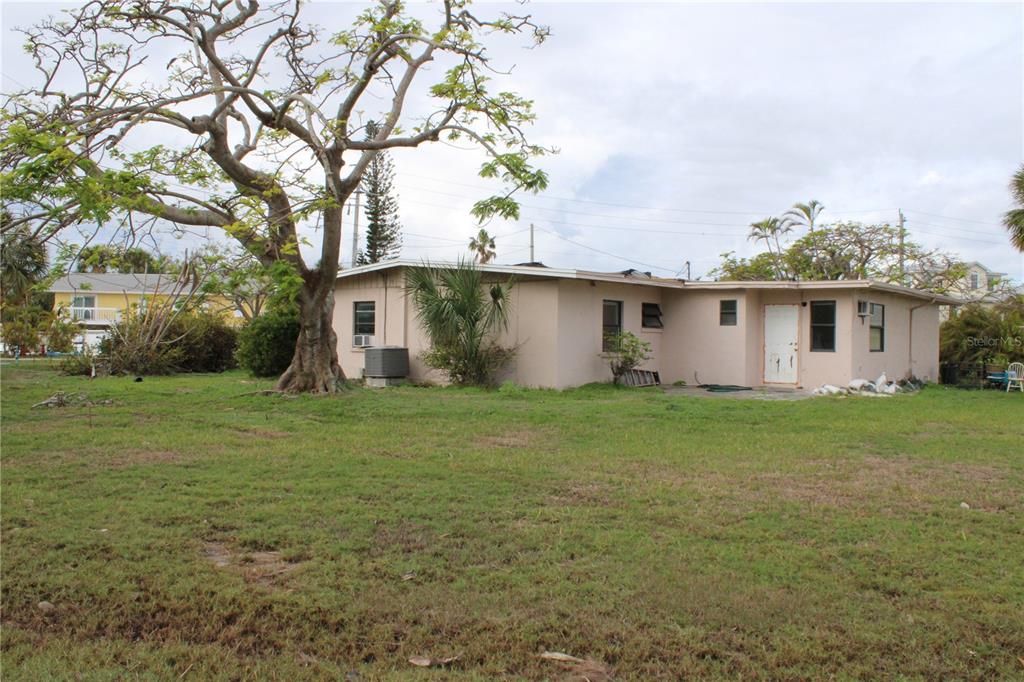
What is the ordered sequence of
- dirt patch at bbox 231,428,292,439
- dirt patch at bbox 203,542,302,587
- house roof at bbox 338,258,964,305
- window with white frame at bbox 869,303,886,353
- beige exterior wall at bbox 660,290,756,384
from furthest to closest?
window with white frame at bbox 869,303,886,353, beige exterior wall at bbox 660,290,756,384, house roof at bbox 338,258,964,305, dirt patch at bbox 231,428,292,439, dirt patch at bbox 203,542,302,587

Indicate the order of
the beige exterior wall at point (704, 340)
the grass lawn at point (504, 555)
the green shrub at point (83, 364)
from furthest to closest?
the green shrub at point (83, 364), the beige exterior wall at point (704, 340), the grass lawn at point (504, 555)

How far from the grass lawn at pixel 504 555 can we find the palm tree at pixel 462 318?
7101mm

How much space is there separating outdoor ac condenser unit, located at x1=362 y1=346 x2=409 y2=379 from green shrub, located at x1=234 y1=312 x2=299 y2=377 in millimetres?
1953

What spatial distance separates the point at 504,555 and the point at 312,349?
1105cm

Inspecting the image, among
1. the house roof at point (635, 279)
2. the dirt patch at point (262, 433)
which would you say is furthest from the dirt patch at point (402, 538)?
the house roof at point (635, 279)

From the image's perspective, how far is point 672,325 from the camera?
20766 millimetres

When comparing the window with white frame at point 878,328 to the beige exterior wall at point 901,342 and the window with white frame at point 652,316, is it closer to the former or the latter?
the beige exterior wall at point 901,342

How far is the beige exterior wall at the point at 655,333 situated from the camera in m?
18.3

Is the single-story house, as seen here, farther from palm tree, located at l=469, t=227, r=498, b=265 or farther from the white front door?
palm tree, located at l=469, t=227, r=498, b=265

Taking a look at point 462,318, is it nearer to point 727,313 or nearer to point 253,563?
point 727,313

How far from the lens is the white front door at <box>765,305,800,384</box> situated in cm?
2000

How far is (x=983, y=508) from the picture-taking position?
23.1 ft

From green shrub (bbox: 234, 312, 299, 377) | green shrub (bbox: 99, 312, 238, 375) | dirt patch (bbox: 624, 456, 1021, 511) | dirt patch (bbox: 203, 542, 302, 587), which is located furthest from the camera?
green shrub (bbox: 99, 312, 238, 375)

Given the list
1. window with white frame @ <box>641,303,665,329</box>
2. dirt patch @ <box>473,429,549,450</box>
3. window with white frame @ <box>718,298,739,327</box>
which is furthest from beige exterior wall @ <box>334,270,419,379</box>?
dirt patch @ <box>473,429,549,450</box>
